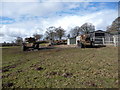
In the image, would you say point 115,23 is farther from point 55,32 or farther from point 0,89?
point 0,89

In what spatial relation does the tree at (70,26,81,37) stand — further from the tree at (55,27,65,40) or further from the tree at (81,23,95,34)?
the tree at (55,27,65,40)

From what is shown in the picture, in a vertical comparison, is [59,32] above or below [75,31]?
below

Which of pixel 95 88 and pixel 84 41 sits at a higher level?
pixel 84 41

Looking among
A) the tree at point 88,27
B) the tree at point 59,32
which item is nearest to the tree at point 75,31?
the tree at point 88,27

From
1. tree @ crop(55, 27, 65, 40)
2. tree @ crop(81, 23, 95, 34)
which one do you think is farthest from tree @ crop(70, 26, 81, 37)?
tree @ crop(55, 27, 65, 40)

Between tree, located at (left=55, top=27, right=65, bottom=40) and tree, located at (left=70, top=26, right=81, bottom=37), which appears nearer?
tree, located at (left=55, top=27, right=65, bottom=40)

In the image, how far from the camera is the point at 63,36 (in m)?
60.7

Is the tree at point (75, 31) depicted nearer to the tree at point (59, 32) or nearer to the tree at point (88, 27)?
the tree at point (88, 27)

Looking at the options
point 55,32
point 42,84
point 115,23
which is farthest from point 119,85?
point 55,32

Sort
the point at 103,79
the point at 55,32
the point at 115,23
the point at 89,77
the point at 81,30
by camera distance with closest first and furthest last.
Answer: the point at 103,79, the point at 89,77, the point at 115,23, the point at 55,32, the point at 81,30

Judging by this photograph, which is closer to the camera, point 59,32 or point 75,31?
point 59,32

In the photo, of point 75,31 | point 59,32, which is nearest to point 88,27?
point 75,31

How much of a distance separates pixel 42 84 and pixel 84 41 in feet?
45.9

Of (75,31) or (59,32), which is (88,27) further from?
(59,32)
